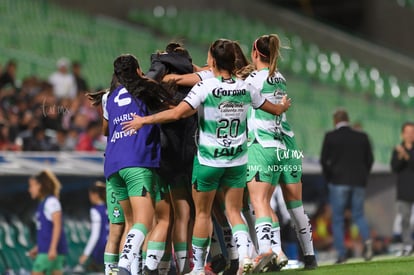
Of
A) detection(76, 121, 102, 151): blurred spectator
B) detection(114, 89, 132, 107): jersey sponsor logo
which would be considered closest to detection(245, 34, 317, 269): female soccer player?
detection(114, 89, 132, 107): jersey sponsor logo

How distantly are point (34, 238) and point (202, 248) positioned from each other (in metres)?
7.42

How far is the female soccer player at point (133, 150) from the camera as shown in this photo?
38.4 feet

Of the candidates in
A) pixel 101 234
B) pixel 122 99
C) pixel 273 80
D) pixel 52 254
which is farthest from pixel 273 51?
pixel 101 234

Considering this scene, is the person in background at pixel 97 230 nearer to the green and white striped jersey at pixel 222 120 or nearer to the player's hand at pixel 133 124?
the player's hand at pixel 133 124

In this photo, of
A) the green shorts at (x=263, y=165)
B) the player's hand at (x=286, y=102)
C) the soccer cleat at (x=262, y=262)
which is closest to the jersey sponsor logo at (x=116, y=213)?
the green shorts at (x=263, y=165)

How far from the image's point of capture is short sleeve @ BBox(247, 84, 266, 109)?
11.9 meters

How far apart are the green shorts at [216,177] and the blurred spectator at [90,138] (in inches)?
369

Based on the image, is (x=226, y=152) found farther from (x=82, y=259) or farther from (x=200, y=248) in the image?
(x=82, y=259)

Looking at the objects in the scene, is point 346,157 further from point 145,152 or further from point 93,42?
point 93,42

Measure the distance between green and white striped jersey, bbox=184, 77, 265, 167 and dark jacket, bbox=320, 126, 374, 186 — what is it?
6.87 m

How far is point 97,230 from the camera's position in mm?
18016

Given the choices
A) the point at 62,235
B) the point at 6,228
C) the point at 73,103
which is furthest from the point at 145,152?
the point at 73,103

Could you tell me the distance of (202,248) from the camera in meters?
A: 11.9

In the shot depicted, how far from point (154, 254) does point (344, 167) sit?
23.5ft
